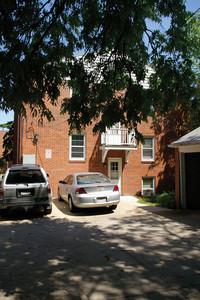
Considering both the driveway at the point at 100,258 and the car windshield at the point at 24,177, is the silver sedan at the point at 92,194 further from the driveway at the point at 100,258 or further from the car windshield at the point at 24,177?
the car windshield at the point at 24,177

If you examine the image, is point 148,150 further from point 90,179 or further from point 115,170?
point 90,179

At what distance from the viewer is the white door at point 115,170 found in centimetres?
1497

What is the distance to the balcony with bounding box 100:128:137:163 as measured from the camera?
45.2ft

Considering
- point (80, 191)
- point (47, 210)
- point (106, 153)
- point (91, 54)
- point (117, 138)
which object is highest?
point (91, 54)

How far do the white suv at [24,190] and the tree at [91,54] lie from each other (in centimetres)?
344

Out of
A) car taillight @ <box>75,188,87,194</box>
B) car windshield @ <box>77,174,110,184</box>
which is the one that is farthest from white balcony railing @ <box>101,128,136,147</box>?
car taillight @ <box>75,188,87,194</box>

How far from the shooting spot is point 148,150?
51.4ft

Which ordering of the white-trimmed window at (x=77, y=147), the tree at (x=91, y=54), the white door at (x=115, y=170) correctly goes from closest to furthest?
the tree at (x=91, y=54)
the white-trimmed window at (x=77, y=147)
the white door at (x=115, y=170)

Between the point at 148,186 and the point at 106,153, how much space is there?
3854 mm

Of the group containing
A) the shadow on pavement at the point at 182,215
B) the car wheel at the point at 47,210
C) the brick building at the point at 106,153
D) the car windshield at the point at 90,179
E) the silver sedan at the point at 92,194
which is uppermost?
the brick building at the point at 106,153

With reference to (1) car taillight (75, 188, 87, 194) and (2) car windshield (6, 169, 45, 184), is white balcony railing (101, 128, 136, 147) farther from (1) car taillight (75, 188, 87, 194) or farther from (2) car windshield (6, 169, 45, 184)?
(2) car windshield (6, 169, 45, 184)

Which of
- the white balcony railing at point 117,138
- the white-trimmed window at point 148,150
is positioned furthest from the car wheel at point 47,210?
the white-trimmed window at point 148,150

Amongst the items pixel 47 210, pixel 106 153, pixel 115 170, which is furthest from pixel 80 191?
pixel 115 170

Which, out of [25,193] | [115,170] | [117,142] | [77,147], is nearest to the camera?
[25,193]
